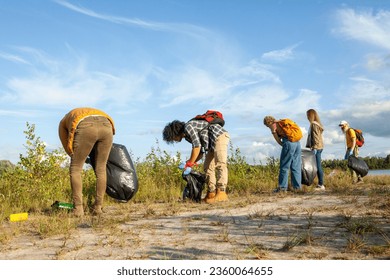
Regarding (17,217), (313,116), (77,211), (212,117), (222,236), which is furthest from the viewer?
(313,116)

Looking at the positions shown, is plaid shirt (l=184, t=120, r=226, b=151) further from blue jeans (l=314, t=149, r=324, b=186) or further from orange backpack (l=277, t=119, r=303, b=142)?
blue jeans (l=314, t=149, r=324, b=186)

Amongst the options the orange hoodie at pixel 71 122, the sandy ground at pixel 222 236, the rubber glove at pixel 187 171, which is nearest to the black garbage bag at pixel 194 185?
the rubber glove at pixel 187 171

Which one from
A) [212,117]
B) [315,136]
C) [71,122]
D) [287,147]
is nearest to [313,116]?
[315,136]

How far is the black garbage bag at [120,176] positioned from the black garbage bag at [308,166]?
418 centimetres

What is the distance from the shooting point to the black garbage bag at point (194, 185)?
6.97 m

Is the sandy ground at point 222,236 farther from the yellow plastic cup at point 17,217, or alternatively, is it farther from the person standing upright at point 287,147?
the person standing upright at point 287,147

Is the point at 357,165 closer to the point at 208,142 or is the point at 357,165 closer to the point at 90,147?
the point at 208,142

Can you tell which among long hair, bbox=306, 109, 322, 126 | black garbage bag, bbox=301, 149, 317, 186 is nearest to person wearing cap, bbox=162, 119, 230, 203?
black garbage bag, bbox=301, 149, 317, 186

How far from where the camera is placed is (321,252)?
3295 millimetres

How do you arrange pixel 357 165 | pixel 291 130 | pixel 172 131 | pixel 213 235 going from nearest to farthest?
pixel 213 235
pixel 172 131
pixel 291 130
pixel 357 165

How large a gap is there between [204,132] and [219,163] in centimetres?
57

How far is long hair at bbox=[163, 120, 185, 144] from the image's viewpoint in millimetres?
6648

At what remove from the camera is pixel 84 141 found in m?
5.46

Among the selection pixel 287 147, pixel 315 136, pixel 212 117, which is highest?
pixel 212 117
